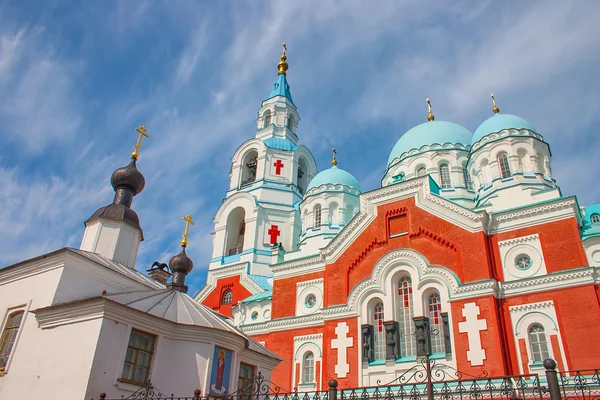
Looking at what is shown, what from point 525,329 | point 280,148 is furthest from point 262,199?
point 525,329

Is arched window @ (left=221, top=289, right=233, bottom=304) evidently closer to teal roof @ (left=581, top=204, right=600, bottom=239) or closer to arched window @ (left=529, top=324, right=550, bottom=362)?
arched window @ (left=529, top=324, right=550, bottom=362)

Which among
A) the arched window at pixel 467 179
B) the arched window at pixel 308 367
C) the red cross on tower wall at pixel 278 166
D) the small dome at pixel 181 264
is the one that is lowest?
the arched window at pixel 308 367

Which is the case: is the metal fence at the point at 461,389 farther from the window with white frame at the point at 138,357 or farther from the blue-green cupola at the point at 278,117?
the blue-green cupola at the point at 278,117

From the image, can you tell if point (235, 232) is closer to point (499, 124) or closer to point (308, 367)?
point (308, 367)

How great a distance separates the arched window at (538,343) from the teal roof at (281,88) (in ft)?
72.9

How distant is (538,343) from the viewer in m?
13.7

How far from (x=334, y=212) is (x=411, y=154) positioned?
16.6 feet

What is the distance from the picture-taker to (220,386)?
10656mm

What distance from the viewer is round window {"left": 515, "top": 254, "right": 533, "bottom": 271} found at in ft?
48.4

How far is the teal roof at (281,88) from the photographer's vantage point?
31.9 meters

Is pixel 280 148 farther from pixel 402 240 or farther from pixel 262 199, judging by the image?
pixel 402 240

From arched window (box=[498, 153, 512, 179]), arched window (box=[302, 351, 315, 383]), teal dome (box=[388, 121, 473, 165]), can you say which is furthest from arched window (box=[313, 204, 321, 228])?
arched window (box=[498, 153, 512, 179])

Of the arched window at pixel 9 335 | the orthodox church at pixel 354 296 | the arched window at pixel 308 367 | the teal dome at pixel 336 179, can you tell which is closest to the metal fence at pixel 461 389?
the orthodox church at pixel 354 296

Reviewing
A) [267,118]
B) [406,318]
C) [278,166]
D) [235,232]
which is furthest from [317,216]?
[267,118]
